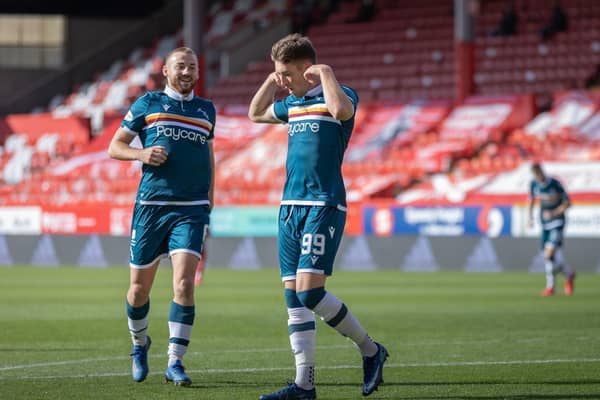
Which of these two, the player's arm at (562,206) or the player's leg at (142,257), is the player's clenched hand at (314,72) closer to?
the player's leg at (142,257)

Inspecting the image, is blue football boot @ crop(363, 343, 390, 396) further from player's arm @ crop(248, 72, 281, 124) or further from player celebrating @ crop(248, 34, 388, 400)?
player's arm @ crop(248, 72, 281, 124)

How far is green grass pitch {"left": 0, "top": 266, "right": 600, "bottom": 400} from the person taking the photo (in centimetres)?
918

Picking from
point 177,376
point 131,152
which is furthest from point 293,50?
point 177,376

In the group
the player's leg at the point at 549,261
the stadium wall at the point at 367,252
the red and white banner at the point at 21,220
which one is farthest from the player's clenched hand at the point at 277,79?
the red and white banner at the point at 21,220

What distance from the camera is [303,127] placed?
8.59m

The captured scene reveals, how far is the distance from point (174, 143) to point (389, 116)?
28215 mm

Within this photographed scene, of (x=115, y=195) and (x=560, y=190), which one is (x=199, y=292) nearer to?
(x=560, y=190)

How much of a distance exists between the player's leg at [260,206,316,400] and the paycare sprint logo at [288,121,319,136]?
0.50m

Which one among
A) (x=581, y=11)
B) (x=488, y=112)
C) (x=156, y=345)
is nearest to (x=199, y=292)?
(x=156, y=345)

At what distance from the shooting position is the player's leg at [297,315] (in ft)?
27.8

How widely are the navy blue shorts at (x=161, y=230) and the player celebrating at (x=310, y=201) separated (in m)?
0.94

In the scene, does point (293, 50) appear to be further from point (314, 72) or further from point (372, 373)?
point (372, 373)

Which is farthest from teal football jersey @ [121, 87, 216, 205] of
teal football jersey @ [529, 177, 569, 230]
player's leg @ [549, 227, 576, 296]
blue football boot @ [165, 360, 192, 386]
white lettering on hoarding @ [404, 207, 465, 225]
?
white lettering on hoarding @ [404, 207, 465, 225]

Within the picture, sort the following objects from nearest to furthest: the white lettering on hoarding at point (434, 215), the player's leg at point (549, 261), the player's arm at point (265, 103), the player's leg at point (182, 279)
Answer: the player's arm at point (265, 103) → the player's leg at point (182, 279) → the player's leg at point (549, 261) → the white lettering on hoarding at point (434, 215)
